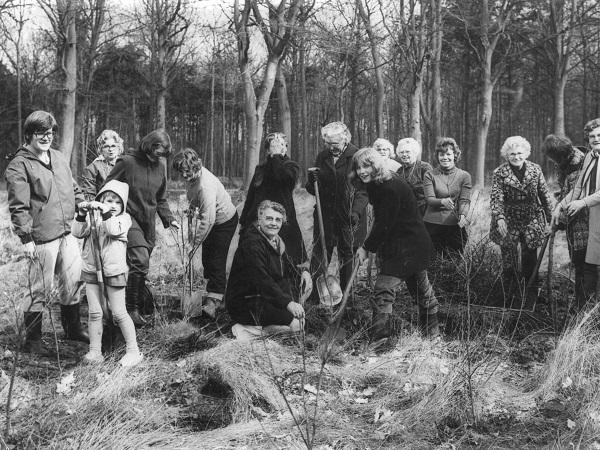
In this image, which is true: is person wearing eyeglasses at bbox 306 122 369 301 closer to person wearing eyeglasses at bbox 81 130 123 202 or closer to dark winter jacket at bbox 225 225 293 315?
dark winter jacket at bbox 225 225 293 315

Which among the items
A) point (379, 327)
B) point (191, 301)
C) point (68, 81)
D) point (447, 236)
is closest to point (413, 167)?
point (447, 236)

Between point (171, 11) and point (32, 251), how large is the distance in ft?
56.4

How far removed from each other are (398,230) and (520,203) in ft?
4.50

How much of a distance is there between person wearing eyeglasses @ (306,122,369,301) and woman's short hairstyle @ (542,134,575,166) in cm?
156

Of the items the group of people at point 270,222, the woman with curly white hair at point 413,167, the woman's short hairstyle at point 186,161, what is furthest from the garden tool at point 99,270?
the woman with curly white hair at point 413,167

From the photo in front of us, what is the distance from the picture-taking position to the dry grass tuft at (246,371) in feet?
11.3

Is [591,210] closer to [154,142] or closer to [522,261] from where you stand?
[522,261]

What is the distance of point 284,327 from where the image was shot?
15.2 feet

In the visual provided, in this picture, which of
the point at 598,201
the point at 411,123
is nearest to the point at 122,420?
the point at 598,201

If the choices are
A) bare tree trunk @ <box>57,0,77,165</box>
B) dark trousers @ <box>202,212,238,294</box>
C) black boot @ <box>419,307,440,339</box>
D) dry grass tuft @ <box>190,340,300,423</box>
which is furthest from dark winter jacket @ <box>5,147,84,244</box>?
bare tree trunk @ <box>57,0,77,165</box>

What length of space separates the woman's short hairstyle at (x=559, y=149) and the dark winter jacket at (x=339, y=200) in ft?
5.14

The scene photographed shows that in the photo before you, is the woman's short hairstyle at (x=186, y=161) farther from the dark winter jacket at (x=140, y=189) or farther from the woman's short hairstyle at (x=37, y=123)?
the woman's short hairstyle at (x=37, y=123)

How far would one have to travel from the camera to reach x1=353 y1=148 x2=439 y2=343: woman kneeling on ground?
4270 millimetres

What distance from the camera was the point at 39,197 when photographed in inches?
167
